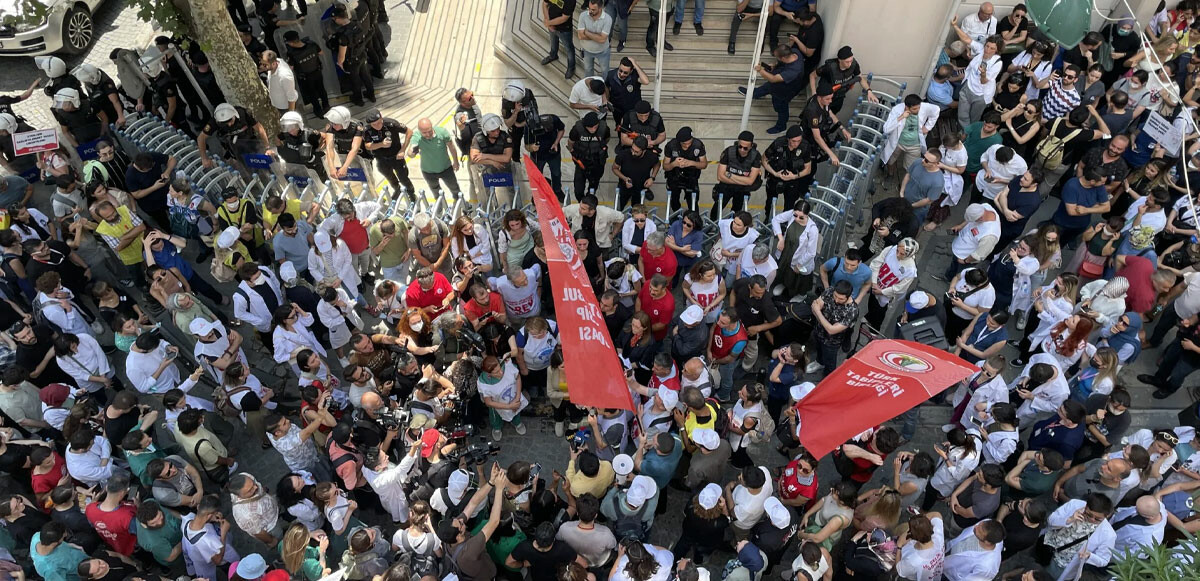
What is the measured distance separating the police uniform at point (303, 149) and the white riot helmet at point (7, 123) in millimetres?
3331

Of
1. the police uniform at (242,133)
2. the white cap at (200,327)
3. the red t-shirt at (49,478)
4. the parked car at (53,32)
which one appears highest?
the white cap at (200,327)

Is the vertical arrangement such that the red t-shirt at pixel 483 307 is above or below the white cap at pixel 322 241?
below

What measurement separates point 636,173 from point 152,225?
6668mm

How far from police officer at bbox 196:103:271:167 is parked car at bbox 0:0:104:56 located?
18.4 ft

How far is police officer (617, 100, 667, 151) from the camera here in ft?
34.8

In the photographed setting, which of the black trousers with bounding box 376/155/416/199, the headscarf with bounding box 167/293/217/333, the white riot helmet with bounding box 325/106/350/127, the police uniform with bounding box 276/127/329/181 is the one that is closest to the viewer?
the headscarf with bounding box 167/293/217/333

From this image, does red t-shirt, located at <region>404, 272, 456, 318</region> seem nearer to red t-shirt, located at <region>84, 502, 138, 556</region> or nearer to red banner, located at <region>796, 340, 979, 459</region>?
red t-shirt, located at <region>84, 502, 138, 556</region>

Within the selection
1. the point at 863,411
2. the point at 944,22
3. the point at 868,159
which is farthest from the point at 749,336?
the point at 944,22

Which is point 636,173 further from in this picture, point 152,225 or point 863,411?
point 152,225

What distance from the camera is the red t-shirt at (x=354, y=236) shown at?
966cm

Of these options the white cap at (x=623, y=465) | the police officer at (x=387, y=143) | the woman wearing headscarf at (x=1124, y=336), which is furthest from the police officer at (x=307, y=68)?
the woman wearing headscarf at (x=1124, y=336)

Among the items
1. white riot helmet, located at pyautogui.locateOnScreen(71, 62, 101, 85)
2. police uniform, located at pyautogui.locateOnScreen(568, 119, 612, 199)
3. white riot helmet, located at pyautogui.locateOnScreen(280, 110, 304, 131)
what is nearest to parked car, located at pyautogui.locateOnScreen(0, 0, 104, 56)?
white riot helmet, located at pyautogui.locateOnScreen(71, 62, 101, 85)

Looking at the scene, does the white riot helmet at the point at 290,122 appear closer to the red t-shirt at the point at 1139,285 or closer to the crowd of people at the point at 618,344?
the crowd of people at the point at 618,344

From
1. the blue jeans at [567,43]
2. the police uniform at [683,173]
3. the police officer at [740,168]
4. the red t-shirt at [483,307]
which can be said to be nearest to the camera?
the red t-shirt at [483,307]
